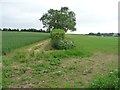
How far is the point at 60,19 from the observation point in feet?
110

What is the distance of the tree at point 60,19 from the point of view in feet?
110

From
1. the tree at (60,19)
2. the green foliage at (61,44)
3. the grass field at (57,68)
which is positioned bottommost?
the grass field at (57,68)

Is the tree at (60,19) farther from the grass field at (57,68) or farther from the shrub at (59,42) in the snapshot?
the grass field at (57,68)

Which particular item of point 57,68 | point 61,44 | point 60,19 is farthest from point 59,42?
point 60,19

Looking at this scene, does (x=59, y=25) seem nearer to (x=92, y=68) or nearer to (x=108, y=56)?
(x=108, y=56)

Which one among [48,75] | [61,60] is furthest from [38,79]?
[61,60]

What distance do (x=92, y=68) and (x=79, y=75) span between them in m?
1.36

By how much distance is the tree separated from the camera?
33575mm

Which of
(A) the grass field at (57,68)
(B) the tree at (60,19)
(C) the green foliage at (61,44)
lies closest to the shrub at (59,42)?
(C) the green foliage at (61,44)

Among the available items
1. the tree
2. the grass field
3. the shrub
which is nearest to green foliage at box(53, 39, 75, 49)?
the shrub

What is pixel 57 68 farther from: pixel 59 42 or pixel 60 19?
pixel 60 19

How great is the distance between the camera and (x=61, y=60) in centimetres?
1545

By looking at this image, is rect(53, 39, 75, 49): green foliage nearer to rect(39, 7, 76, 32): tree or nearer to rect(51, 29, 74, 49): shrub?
rect(51, 29, 74, 49): shrub

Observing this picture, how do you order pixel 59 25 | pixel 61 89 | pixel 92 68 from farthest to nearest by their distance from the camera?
pixel 59 25, pixel 92 68, pixel 61 89
